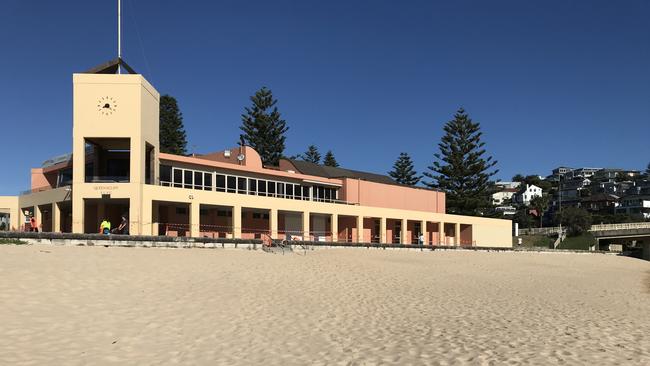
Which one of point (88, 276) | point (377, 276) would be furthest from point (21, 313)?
point (377, 276)

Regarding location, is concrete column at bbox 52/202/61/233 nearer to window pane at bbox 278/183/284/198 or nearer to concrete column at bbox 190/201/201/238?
concrete column at bbox 190/201/201/238

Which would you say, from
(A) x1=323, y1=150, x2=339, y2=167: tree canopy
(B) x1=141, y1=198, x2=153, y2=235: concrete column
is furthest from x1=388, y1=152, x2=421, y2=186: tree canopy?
(B) x1=141, y1=198, x2=153, y2=235: concrete column

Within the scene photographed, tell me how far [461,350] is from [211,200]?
2339cm

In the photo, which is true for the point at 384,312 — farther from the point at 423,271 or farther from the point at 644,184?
the point at 644,184

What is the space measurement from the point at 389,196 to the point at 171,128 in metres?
32.2

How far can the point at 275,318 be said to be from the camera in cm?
951

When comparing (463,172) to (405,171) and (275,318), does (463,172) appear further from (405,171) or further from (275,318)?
(275,318)

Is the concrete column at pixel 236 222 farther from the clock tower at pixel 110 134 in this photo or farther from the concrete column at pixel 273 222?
the clock tower at pixel 110 134

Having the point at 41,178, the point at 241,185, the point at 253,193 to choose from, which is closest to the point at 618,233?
the point at 253,193

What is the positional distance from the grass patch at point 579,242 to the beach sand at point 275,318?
56.1 metres

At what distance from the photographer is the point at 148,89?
28812mm

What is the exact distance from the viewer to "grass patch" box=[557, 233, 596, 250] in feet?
221

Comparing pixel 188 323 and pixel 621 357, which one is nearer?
pixel 621 357

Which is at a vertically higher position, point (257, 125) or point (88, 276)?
point (257, 125)
